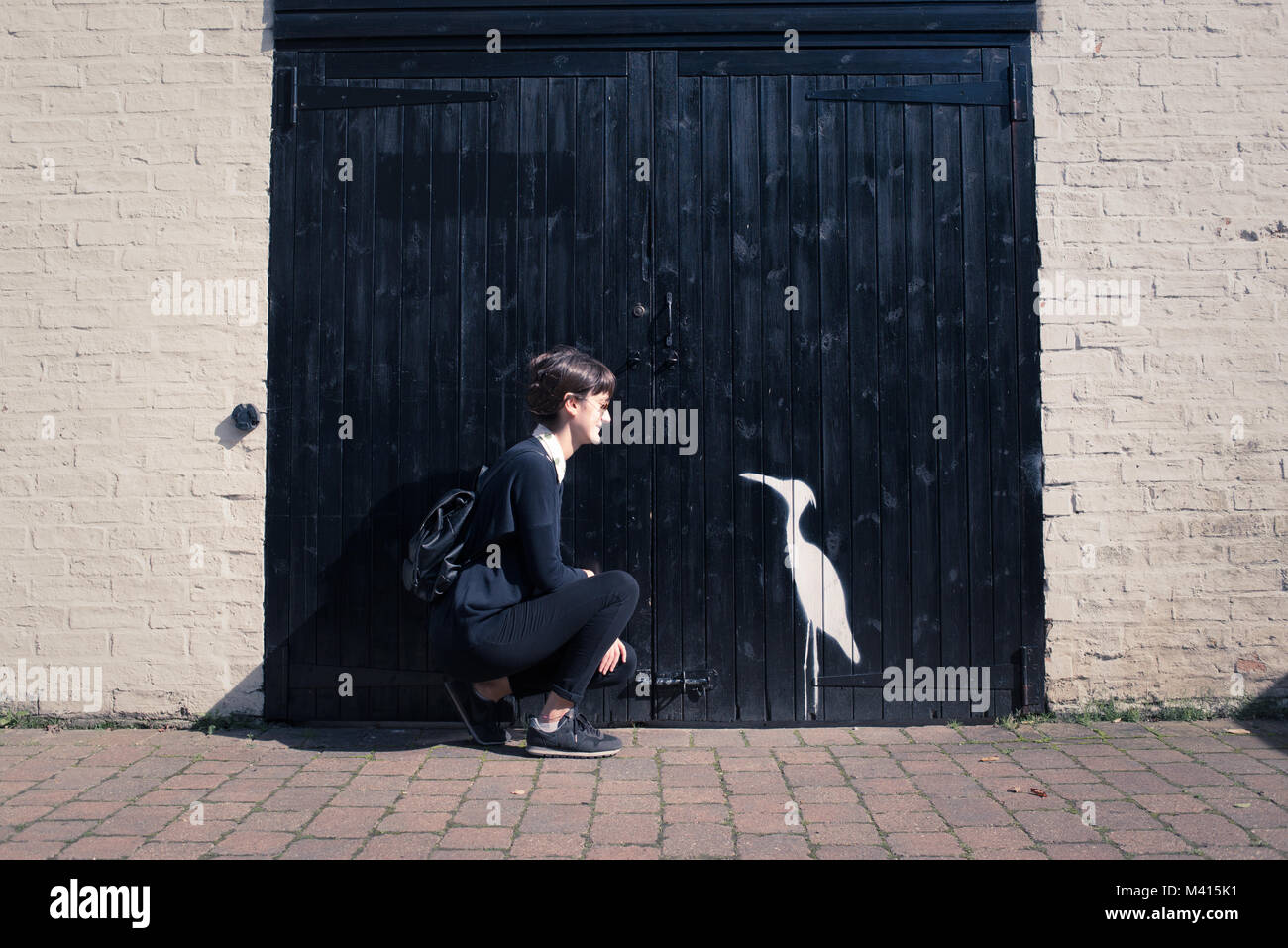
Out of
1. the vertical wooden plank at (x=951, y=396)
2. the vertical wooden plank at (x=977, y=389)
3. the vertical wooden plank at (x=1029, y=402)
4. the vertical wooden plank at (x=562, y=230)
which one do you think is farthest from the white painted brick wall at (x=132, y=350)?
the vertical wooden plank at (x=1029, y=402)

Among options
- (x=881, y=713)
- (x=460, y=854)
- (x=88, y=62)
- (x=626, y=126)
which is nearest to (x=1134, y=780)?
(x=881, y=713)

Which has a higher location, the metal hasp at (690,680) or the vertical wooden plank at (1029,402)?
the vertical wooden plank at (1029,402)

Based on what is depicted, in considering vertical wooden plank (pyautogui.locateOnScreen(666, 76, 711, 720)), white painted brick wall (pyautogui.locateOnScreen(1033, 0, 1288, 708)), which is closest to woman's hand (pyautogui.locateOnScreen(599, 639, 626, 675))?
vertical wooden plank (pyautogui.locateOnScreen(666, 76, 711, 720))

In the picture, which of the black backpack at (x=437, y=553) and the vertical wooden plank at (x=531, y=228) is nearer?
the black backpack at (x=437, y=553)

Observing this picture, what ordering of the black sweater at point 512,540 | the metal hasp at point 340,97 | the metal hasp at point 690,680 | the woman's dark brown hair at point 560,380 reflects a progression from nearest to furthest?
the black sweater at point 512,540
the woman's dark brown hair at point 560,380
the metal hasp at point 690,680
the metal hasp at point 340,97

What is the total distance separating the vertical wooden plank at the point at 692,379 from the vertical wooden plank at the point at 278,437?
1.61 m

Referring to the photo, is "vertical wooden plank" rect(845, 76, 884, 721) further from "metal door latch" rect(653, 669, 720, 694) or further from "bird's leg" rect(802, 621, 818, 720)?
"metal door latch" rect(653, 669, 720, 694)

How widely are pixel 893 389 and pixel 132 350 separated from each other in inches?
124

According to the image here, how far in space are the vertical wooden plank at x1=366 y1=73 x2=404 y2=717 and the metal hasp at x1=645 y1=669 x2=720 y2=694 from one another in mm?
1109

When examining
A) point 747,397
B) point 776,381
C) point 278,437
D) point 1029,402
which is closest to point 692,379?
point 747,397

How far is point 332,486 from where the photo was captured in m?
3.96

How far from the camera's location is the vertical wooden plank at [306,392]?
396 centimetres

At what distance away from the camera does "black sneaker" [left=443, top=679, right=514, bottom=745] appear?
12.0 ft

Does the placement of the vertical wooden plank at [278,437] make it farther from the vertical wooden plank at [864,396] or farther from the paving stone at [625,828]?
the vertical wooden plank at [864,396]
